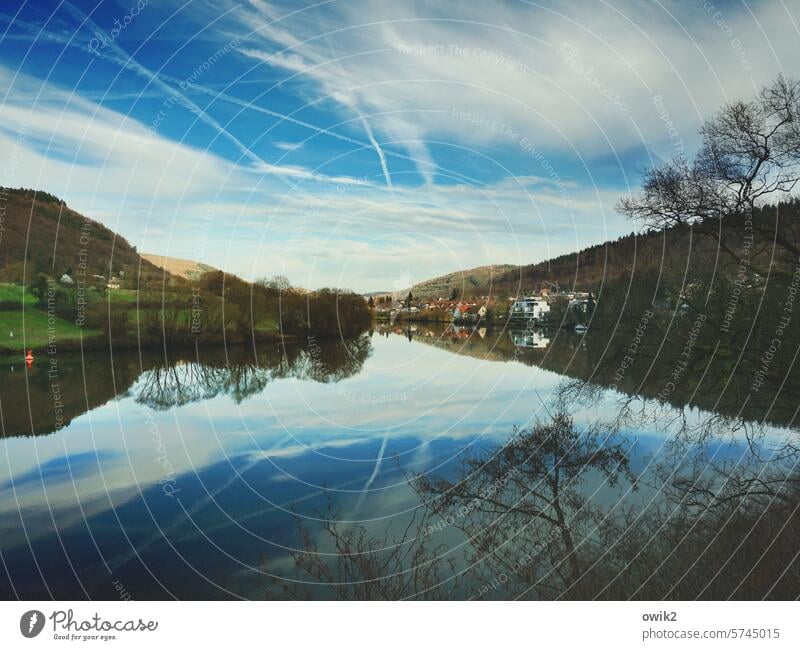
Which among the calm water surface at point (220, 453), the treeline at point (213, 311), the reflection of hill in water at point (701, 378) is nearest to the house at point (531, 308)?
the calm water surface at point (220, 453)

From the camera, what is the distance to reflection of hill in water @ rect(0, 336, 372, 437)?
81.3 ft

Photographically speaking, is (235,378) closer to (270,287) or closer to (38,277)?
(270,287)

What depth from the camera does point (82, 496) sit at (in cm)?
1262

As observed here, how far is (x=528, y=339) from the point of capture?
58.2 meters

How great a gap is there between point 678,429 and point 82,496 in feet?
48.8

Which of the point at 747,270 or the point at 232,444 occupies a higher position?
the point at 747,270

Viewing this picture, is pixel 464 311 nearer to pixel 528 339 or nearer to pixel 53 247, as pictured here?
pixel 528 339

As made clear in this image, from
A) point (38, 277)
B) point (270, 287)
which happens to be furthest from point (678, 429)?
point (38, 277)

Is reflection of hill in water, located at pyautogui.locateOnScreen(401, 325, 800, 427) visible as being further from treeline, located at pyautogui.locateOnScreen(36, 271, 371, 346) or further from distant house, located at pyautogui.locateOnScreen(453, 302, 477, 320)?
distant house, located at pyautogui.locateOnScreen(453, 302, 477, 320)

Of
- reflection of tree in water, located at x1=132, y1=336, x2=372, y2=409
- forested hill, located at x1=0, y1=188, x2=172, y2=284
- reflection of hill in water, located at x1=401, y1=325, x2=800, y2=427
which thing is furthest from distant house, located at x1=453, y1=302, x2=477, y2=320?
forested hill, located at x1=0, y1=188, x2=172, y2=284
